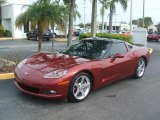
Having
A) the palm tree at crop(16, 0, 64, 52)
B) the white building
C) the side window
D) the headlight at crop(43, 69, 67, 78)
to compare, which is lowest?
the headlight at crop(43, 69, 67, 78)

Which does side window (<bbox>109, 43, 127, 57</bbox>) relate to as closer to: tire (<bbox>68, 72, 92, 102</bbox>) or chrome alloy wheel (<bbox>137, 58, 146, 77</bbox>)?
chrome alloy wheel (<bbox>137, 58, 146, 77</bbox>)

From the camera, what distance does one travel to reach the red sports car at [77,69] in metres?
5.16

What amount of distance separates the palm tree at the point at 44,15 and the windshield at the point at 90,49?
324cm

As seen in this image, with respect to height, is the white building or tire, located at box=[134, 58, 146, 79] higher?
the white building

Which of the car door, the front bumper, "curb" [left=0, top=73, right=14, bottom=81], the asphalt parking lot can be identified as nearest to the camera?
the asphalt parking lot

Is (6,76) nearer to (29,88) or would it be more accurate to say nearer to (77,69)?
(29,88)

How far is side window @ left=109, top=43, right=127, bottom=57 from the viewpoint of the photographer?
674 cm

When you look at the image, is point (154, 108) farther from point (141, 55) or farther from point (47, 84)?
point (141, 55)

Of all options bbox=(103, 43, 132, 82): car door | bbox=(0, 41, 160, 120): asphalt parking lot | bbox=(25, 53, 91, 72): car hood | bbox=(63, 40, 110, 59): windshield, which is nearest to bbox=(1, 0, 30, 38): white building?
bbox=(63, 40, 110, 59): windshield

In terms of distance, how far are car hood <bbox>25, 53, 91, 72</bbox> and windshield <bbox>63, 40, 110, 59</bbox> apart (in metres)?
0.35

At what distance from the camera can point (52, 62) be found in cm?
577

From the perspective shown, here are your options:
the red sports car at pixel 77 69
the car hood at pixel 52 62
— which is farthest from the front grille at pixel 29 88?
the car hood at pixel 52 62

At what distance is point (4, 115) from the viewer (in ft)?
15.4

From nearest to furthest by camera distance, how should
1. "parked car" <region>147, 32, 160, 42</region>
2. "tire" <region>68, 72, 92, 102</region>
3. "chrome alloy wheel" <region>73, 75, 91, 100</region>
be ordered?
"tire" <region>68, 72, 92, 102</region>, "chrome alloy wheel" <region>73, 75, 91, 100</region>, "parked car" <region>147, 32, 160, 42</region>
